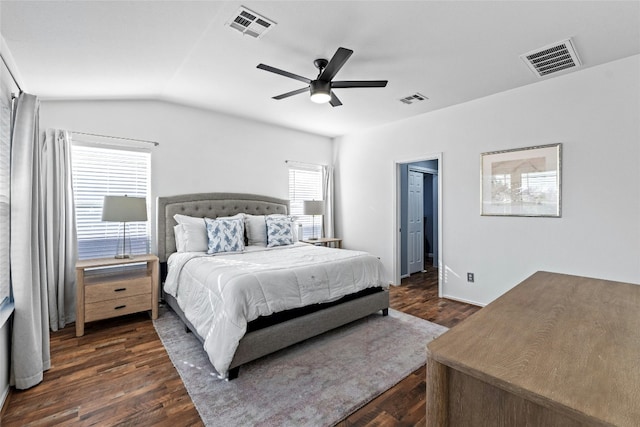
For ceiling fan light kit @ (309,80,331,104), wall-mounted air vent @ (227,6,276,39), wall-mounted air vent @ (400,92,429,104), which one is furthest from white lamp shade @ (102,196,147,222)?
wall-mounted air vent @ (400,92,429,104)

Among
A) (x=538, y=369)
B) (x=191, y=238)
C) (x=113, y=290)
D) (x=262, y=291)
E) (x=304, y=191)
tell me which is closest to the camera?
(x=538, y=369)

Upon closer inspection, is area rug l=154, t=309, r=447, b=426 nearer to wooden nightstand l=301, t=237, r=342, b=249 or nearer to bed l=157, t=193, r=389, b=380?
bed l=157, t=193, r=389, b=380

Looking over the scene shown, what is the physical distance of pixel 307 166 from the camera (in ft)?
18.0

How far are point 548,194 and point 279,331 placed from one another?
319cm

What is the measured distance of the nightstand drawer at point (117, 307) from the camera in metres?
2.96

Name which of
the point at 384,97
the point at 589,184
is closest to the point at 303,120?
the point at 384,97

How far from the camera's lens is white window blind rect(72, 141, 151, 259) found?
3385 mm

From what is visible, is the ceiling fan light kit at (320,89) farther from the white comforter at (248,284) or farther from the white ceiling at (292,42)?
the white comforter at (248,284)

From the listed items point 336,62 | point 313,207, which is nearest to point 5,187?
point 336,62

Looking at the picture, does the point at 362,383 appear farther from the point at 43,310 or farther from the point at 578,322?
the point at 43,310

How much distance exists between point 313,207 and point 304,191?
536mm

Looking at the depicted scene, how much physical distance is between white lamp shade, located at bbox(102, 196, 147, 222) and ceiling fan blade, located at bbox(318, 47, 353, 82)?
2479mm

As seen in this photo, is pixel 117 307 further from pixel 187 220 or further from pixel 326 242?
pixel 326 242

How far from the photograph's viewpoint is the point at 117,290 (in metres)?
3.11
